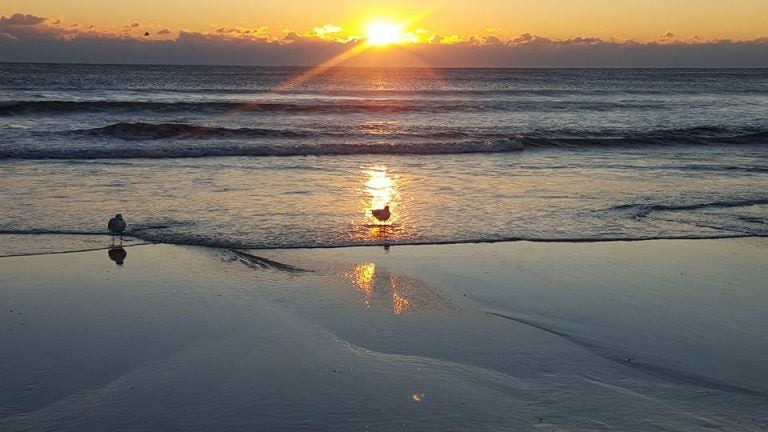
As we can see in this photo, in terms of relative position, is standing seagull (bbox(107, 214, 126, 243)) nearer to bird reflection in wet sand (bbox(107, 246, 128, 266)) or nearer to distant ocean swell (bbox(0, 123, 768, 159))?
bird reflection in wet sand (bbox(107, 246, 128, 266))

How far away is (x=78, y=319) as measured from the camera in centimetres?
637

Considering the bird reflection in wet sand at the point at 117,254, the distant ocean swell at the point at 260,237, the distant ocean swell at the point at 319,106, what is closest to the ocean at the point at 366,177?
the distant ocean swell at the point at 260,237

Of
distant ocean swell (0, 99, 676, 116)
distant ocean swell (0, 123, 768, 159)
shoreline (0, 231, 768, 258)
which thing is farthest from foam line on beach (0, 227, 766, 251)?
distant ocean swell (0, 99, 676, 116)

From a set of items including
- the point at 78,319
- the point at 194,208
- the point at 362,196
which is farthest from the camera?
the point at 362,196

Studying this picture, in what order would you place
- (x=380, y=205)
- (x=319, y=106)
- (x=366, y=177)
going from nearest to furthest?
(x=380, y=205) < (x=366, y=177) < (x=319, y=106)

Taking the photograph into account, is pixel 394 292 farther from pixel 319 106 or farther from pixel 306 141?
pixel 319 106

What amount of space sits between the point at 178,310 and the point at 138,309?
0.34 meters

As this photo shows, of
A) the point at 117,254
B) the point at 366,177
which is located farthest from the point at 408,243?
the point at 366,177

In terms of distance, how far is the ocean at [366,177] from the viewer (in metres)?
10.2

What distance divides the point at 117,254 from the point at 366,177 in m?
7.55

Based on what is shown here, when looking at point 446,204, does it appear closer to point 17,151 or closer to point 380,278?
point 380,278

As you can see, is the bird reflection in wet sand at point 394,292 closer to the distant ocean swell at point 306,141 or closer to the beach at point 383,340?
the beach at point 383,340

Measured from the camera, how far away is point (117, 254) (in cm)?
868

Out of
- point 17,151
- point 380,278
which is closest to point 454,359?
point 380,278
